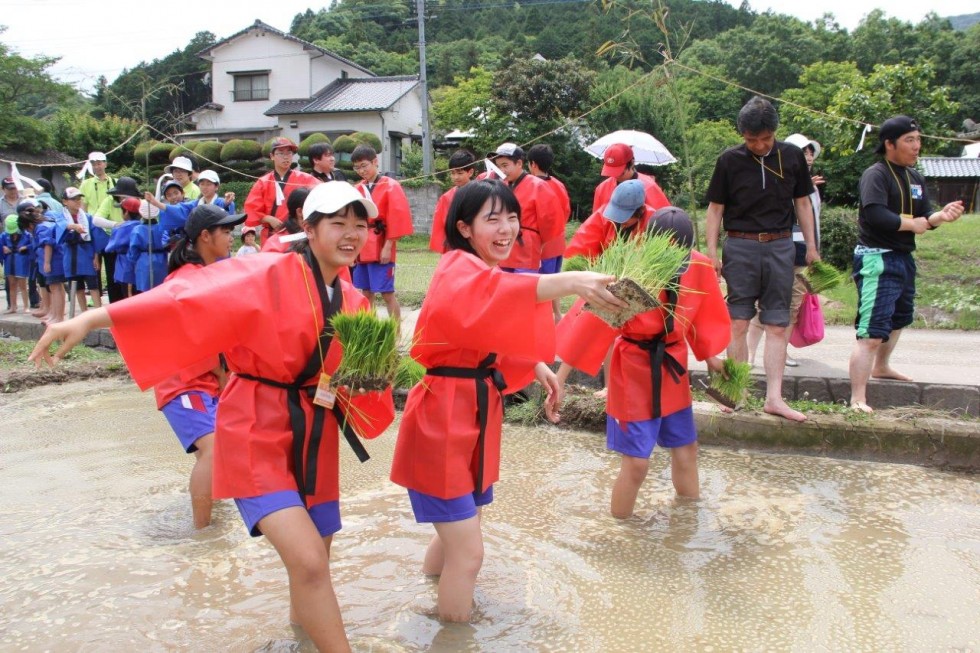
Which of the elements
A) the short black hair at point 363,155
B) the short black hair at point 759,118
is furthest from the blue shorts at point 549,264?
the short black hair at point 759,118

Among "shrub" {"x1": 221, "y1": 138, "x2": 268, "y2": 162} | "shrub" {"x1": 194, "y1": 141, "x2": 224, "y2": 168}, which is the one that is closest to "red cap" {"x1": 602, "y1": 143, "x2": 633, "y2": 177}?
"shrub" {"x1": 221, "y1": 138, "x2": 268, "y2": 162}

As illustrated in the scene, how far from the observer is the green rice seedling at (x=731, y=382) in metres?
4.94

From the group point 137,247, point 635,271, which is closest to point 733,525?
point 635,271

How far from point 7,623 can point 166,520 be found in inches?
50.4

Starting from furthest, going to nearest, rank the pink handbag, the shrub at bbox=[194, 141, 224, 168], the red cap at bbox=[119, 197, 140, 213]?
the shrub at bbox=[194, 141, 224, 168]
the red cap at bbox=[119, 197, 140, 213]
the pink handbag

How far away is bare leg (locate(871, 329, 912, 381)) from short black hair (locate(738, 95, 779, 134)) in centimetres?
212

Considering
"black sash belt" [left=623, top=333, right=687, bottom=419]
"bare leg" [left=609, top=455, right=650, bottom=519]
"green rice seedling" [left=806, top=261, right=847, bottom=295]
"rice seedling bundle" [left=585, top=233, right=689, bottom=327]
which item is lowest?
"bare leg" [left=609, top=455, right=650, bottom=519]

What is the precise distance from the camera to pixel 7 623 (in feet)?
12.4

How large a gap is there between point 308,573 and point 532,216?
5640 millimetres

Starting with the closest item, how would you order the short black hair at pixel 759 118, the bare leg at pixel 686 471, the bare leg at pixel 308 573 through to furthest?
the bare leg at pixel 308 573 < the bare leg at pixel 686 471 < the short black hair at pixel 759 118

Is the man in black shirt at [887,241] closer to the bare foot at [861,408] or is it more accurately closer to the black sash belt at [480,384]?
the bare foot at [861,408]

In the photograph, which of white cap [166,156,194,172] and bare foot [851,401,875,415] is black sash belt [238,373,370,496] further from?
white cap [166,156,194,172]

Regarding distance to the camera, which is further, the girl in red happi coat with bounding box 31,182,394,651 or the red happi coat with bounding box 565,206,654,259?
the red happi coat with bounding box 565,206,654,259

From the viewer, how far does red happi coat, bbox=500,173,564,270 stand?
805 cm
